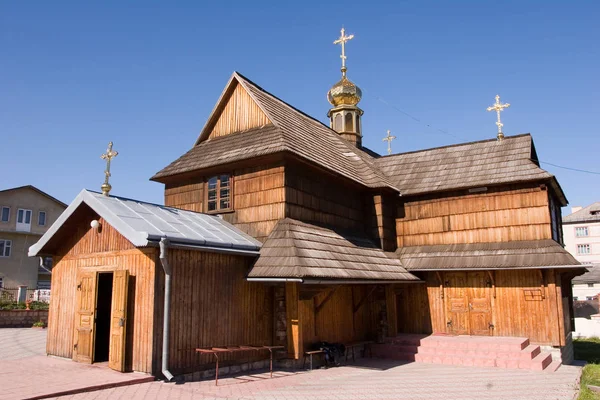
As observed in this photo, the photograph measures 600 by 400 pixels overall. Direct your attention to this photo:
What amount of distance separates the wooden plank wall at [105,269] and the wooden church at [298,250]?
0.04 meters

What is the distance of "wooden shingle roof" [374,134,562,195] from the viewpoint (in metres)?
16.2

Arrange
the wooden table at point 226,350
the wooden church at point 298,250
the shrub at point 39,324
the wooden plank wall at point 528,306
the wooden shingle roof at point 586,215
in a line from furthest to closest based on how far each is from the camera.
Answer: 1. the wooden shingle roof at point 586,215
2. the shrub at point 39,324
3. the wooden plank wall at point 528,306
4. the wooden church at point 298,250
5. the wooden table at point 226,350

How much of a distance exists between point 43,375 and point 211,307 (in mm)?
3564

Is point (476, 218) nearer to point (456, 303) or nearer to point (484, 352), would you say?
point (456, 303)

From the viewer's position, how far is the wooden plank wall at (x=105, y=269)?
9.94m

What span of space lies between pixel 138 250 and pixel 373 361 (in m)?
7.78

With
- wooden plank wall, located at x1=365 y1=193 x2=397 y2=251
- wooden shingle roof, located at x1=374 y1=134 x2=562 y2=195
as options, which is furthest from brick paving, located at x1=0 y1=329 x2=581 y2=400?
wooden shingle roof, located at x1=374 y1=134 x2=562 y2=195

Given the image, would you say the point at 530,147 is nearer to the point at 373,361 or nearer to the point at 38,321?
the point at 373,361

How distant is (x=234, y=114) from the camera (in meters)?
16.5

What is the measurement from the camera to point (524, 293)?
48.9 ft

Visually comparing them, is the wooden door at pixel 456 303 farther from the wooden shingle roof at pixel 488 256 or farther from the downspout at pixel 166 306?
the downspout at pixel 166 306

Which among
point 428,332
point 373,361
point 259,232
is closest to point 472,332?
point 428,332

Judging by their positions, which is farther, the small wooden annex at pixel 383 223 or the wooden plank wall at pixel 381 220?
the wooden plank wall at pixel 381 220

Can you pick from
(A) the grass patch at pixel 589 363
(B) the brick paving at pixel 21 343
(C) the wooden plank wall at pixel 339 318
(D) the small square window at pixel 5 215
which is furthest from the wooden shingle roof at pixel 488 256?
A: (D) the small square window at pixel 5 215
